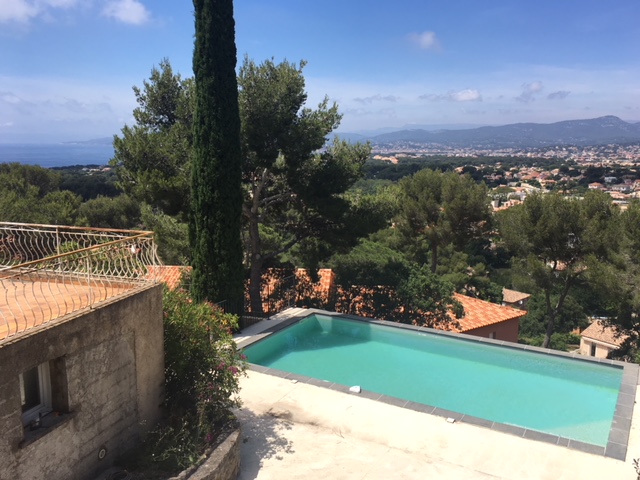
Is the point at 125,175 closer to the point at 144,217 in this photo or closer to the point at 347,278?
the point at 144,217

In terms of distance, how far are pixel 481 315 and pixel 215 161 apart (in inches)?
440

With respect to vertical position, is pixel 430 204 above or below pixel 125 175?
below

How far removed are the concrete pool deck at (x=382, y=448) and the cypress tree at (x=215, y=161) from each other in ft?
14.0

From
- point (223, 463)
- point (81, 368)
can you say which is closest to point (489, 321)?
point (223, 463)

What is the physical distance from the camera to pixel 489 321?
16984mm

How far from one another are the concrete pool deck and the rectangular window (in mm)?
2431

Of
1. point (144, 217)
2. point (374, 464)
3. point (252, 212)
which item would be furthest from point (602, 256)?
point (144, 217)

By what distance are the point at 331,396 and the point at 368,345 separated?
3804 mm

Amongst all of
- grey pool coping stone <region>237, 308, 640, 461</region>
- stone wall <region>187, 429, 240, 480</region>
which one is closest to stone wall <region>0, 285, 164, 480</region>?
stone wall <region>187, 429, 240, 480</region>

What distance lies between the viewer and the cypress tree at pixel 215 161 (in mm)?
11148

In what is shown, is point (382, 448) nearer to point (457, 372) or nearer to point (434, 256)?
point (457, 372)

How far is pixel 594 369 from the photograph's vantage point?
32.7 feet

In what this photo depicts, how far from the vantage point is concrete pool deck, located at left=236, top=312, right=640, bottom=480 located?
6.10 m

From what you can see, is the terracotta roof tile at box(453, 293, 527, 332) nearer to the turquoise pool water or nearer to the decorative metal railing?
the turquoise pool water
